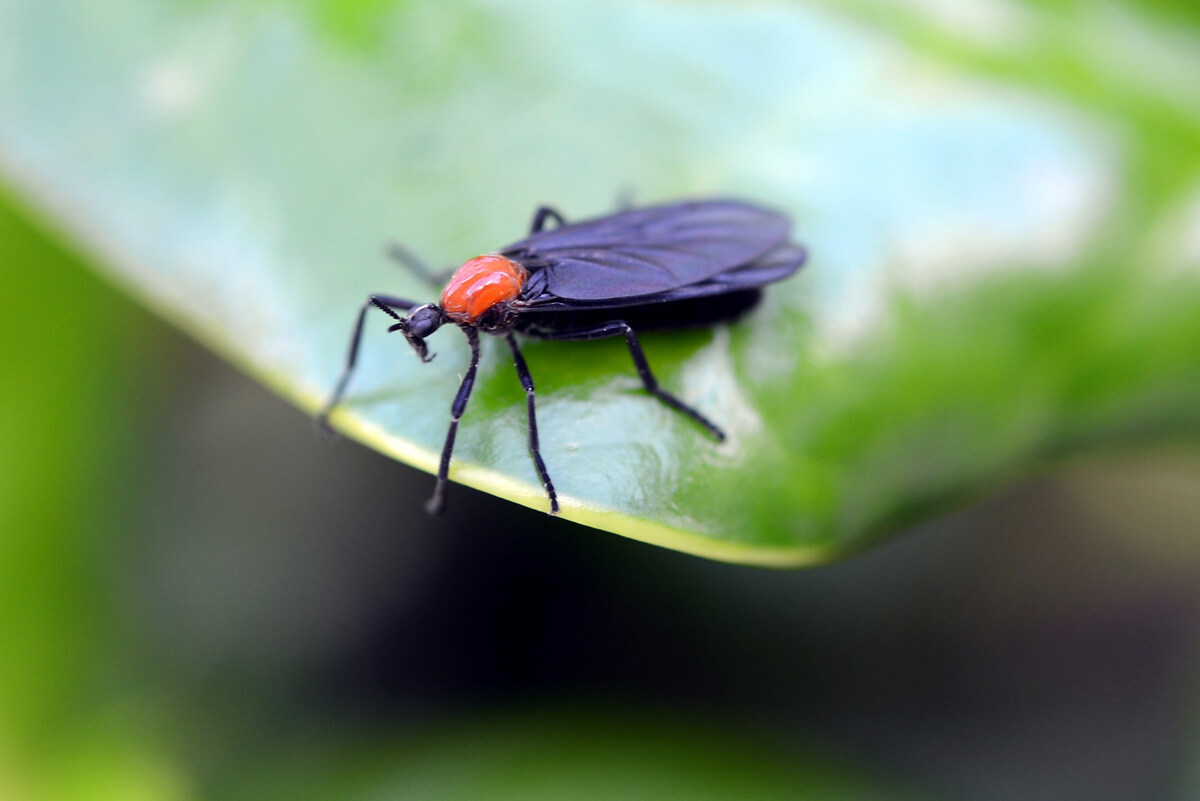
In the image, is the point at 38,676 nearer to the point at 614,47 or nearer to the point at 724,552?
the point at 724,552

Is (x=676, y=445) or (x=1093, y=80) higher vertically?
(x=1093, y=80)

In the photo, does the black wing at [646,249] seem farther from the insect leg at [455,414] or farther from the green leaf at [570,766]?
the green leaf at [570,766]

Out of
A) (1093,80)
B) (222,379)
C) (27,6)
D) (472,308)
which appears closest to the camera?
(472,308)

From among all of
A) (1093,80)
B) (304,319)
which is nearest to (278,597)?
(304,319)

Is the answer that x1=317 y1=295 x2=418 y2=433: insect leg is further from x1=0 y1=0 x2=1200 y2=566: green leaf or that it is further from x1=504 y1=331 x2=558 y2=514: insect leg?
x1=504 y1=331 x2=558 y2=514: insect leg

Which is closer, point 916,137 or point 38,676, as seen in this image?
point 916,137

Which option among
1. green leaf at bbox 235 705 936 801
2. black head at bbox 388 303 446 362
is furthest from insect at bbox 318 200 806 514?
green leaf at bbox 235 705 936 801

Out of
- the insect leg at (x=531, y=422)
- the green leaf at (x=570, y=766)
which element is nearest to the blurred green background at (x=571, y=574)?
the green leaf at (x=570, y=766)
